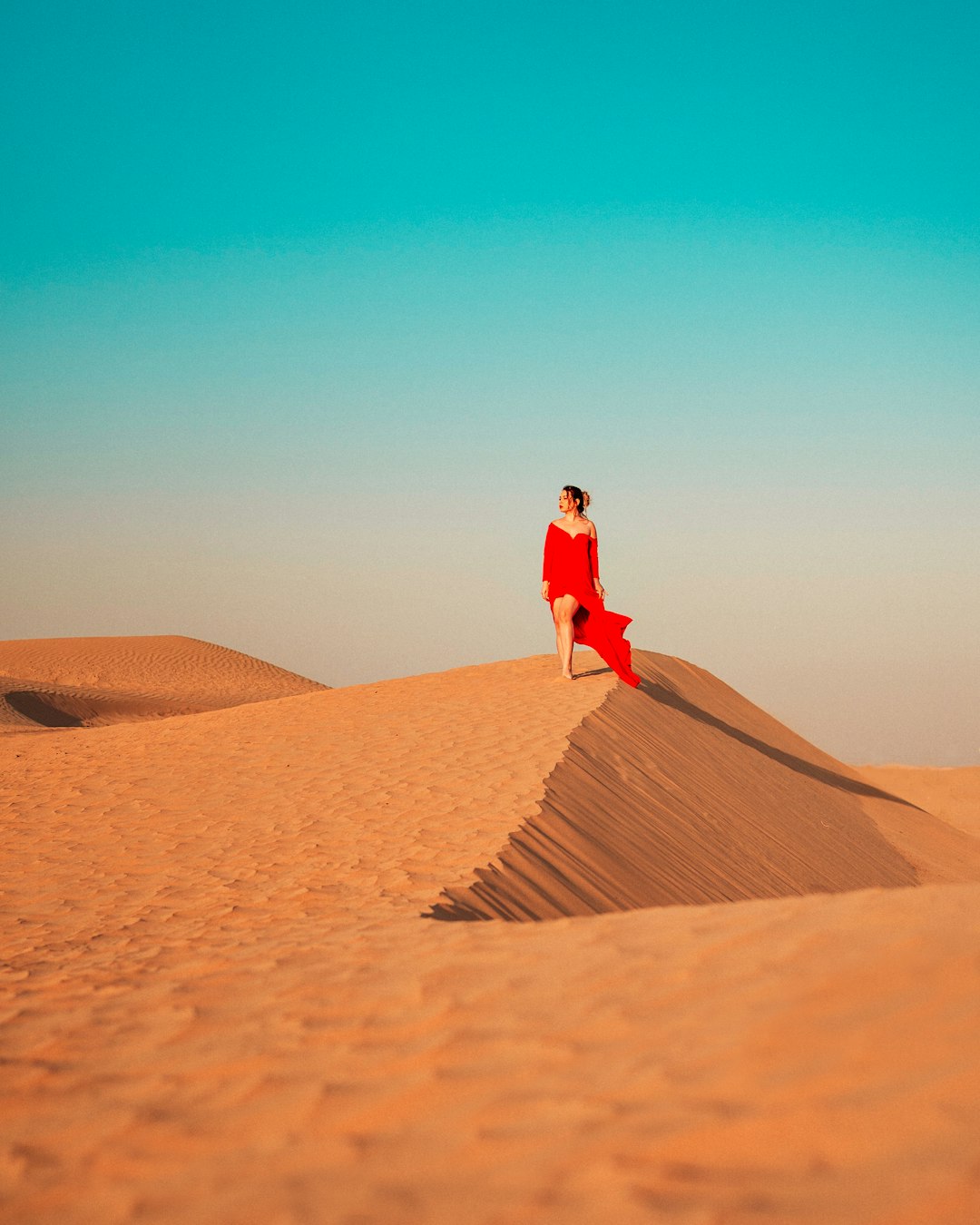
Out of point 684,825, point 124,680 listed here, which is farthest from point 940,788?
point 124,680

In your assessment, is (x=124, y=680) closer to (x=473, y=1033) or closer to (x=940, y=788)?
(x=940, y=788)

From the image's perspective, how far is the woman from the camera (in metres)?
11.1

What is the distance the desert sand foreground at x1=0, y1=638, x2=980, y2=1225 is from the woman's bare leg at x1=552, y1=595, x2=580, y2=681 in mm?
3764

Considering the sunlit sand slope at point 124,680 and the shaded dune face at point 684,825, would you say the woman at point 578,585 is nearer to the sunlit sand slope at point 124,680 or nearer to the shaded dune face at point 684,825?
the shaded dune face at point 684,825

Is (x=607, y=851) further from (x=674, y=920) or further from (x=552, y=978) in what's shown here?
(x=552, y=978)

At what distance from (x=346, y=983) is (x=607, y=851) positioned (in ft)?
12.7

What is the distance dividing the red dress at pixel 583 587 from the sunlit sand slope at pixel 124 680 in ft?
50.9

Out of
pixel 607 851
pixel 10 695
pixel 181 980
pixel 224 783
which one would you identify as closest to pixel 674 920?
pixel 181 980

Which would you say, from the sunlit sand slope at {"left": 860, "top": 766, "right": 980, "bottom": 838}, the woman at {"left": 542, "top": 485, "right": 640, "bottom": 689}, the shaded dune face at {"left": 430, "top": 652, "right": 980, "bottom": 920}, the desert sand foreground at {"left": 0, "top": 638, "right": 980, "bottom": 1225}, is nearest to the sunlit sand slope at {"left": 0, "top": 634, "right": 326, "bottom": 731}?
the woman at {"left": 542, "top": 485, "right": 640, "bottom": 689}

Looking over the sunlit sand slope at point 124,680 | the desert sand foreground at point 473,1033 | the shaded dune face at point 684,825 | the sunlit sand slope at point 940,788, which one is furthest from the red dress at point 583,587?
the sunlit sand slope at point 124,680

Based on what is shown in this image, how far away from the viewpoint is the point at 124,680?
35.0 m

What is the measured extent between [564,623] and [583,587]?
59 centimetres

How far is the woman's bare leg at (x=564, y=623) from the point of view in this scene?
447 inches

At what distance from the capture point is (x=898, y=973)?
2.64m
